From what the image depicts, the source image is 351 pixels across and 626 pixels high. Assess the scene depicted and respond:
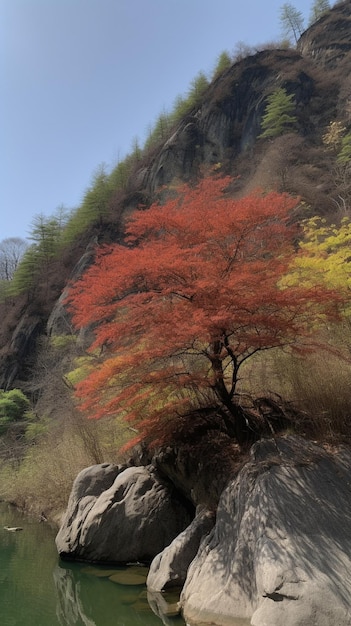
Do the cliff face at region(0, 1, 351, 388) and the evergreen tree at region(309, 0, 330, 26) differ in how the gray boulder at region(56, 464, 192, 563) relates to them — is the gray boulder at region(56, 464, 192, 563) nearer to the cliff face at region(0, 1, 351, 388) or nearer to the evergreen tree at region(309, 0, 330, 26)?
the cliff face at region(0, 1, 351, 388)

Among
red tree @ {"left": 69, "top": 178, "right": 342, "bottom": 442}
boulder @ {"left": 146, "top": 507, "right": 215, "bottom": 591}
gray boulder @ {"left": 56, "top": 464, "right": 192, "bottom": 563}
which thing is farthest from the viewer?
gray boulder @ {"left": 56, "top": 464, "right": 192, "bottom": 563}

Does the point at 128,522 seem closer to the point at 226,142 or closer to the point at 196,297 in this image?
the point at 196,297

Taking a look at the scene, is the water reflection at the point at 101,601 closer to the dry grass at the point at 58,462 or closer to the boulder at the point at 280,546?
the boulder at the point at 280,546

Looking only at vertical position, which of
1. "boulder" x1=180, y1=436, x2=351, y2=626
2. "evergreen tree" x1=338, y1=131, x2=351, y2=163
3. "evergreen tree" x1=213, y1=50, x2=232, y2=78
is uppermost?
"evergreen tree" x1=213, y1=50, x2=232, y2=78

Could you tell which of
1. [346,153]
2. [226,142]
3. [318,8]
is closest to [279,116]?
[226,142]

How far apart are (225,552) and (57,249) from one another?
115 feet

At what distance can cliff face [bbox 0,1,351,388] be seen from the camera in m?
31.6

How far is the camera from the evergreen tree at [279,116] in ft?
103

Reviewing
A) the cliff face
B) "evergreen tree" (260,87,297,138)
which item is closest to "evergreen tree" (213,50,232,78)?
the cliff face

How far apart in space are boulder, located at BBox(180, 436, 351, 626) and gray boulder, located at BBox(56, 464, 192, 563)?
2.29 m

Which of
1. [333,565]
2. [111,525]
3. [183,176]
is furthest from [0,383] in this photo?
[333,565]

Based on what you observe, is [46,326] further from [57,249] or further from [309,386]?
[309,386]

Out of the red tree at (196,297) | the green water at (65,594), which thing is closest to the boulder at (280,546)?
the green water at (65,594)

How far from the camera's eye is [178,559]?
6.93 m
